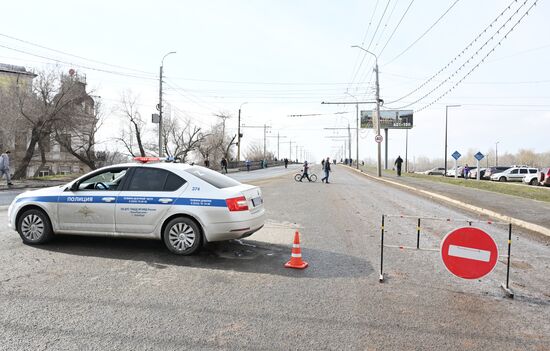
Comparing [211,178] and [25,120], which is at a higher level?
[25,120]

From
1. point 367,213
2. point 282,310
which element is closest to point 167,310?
point 282,310

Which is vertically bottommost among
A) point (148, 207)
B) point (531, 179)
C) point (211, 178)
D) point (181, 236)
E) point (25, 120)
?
point (531, 179)

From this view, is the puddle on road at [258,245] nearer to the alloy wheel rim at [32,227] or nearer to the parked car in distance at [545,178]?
the alloy wheel rim at [32,227]

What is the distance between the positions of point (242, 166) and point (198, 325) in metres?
57.4

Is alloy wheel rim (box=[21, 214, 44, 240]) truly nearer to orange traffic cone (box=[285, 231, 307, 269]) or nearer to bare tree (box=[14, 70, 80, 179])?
orange traffic cone (box=[285, 231, 307, 269])

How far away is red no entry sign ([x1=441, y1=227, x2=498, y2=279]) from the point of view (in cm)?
491

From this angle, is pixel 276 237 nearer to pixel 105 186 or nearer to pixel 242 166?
pixel 105 186

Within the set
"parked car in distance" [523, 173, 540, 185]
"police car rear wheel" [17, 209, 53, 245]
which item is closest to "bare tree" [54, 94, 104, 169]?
"police car rear wheel" [17, 209, 53, 245]

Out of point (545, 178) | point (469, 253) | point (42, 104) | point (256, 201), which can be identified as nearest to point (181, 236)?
point (256, 201)

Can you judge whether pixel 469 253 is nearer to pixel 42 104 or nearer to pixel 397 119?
pixel 42 104

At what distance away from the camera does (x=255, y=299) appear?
4605 millimetres

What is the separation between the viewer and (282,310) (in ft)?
14.0

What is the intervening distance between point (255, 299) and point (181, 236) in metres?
2.23

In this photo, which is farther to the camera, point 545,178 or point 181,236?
point 545,178
